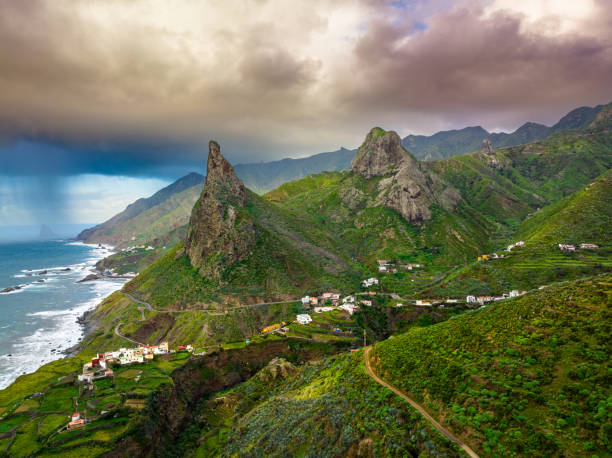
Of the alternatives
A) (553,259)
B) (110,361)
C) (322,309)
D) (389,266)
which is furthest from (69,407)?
(553,259)

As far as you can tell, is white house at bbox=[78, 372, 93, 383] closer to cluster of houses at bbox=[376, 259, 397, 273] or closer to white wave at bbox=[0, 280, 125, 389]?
white wave at bbox=[0, 280, 125, 389]

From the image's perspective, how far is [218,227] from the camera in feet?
519

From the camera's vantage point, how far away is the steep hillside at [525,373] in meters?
26.6

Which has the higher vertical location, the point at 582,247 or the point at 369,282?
the point at 582,247

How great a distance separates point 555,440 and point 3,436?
83114 mm

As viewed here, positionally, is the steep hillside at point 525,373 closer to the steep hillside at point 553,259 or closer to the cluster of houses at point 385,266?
the steep hillside at point 553,259

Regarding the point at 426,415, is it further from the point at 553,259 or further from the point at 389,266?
the point at 389,266

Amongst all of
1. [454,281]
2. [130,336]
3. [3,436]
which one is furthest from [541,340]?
[130,336]

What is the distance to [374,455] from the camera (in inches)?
1300

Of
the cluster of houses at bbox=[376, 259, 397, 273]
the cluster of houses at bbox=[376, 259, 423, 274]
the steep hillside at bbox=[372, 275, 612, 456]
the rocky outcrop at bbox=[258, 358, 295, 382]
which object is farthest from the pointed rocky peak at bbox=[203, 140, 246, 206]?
the steep hillside at bbox=[372, 275, 612, 456]

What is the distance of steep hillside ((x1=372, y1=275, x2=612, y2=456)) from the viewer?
87.4 ft

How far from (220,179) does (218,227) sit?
3528 cm

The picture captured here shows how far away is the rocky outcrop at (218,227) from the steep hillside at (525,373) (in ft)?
374

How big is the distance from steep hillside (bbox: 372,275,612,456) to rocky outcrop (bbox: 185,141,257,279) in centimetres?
11411
